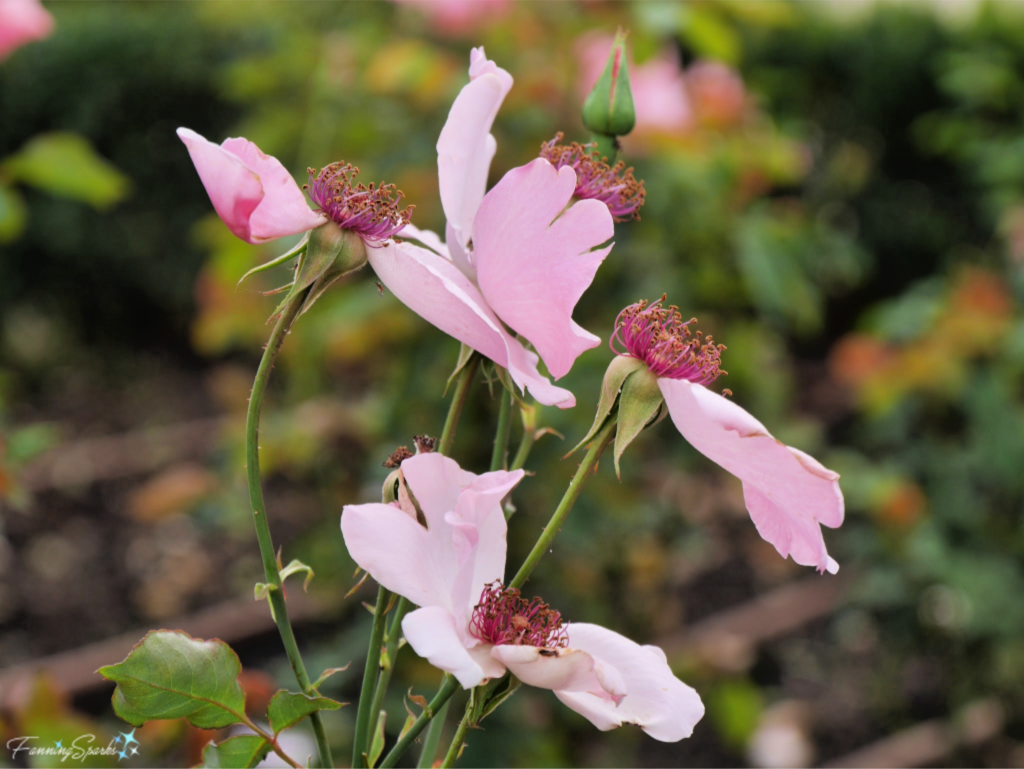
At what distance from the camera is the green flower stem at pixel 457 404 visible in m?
0.48

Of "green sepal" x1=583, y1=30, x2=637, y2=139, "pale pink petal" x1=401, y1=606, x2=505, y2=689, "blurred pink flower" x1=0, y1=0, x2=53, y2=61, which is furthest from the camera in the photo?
"blurred pink flower" x1=0, y1=0, x2=53, y2=61

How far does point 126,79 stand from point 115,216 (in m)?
0.61

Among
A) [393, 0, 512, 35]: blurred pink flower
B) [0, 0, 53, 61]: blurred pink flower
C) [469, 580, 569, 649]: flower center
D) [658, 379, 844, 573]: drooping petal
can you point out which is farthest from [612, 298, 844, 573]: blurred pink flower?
[393, 0, 512, 35]: blurred pink flower

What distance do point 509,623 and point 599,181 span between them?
0.25 meters

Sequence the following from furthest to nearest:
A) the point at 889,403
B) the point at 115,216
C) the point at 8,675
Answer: the point at 115,216, the point at 889,403, the point at 8,675

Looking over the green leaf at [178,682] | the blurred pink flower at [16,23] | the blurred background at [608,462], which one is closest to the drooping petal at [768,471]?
the green leaf at [178,682]

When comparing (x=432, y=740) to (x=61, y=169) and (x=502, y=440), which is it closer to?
(x=502, y=440)

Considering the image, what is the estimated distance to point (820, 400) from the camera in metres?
4.19

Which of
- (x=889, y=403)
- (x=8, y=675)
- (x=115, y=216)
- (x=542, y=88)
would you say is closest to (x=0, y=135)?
(x=115, y=216)

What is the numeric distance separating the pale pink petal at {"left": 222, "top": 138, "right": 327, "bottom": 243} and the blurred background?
552 mm

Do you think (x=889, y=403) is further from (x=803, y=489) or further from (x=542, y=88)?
(x=803, y=489)

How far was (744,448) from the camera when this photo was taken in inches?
16.5

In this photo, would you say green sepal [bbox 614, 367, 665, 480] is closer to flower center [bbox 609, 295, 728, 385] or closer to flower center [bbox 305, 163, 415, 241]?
flower center [bbox 609, 295, 728, 385]

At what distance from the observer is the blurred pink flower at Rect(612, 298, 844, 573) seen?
41 centimetres
